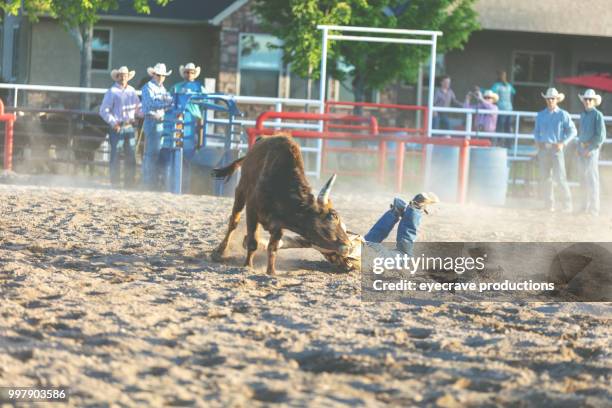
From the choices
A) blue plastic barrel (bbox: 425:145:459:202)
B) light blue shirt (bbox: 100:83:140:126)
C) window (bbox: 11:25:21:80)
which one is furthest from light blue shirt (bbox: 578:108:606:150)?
window (bbox: 11:25:21:80)

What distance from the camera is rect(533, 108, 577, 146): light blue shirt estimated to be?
1744 centimetres

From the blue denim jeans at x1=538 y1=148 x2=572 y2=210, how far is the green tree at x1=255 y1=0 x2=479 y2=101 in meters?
6.96

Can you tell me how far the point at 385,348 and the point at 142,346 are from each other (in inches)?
50.4

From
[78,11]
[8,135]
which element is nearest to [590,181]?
[8,135]

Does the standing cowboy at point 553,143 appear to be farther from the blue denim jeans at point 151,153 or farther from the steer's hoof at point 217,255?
the steer's hoof at point 217,255

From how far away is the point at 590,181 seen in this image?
676 inches

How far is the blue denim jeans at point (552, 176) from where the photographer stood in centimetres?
1734

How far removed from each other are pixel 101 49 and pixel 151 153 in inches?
516

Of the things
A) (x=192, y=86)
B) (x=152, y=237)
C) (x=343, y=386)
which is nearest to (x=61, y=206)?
(x=152, y=237)

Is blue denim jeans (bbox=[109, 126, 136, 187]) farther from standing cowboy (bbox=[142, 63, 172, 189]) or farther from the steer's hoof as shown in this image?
the steer's hoof

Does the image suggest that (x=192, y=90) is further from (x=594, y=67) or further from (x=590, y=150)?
(x=594, y=67)

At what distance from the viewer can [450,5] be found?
25875 millimetres

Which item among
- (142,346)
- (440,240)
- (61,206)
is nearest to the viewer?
(142,346)

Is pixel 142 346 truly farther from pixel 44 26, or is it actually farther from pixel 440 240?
pixel 44 26
